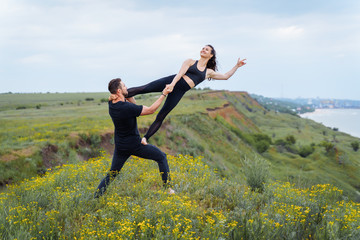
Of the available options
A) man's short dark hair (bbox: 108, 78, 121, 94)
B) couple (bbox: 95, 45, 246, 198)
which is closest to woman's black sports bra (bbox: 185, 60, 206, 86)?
couple (bbox: 95, 45, 246, 198)

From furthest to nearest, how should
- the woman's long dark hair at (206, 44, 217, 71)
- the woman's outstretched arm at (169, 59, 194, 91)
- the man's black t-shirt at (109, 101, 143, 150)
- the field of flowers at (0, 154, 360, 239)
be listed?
the woman's long dark hair at (206, 44, 217, 71) < the woman's outstretched arm at (169, 59, 194, 91) < the man's black t-shirt at (109, 101, 143, 150) < the field of flowers at (0, 154, 360, 239)

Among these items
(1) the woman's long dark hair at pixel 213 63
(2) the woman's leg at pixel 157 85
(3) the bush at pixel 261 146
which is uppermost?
(1) the woman's long dark hair at pixel 213 63

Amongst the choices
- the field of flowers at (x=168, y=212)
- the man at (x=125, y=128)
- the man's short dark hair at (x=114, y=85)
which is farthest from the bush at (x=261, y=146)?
the man's short dark hair at (x=114, y=85)

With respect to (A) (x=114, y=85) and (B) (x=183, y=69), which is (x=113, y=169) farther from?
(B) (x=183, y=69)

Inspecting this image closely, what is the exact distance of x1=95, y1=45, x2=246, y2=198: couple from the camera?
17.1 feet

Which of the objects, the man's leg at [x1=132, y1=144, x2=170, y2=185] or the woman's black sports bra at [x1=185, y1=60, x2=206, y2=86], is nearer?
the man's leg at [x1=132, y1=144, x2=170, y2=185]

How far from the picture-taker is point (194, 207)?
5258mm

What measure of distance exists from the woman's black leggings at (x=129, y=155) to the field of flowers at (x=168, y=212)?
0.23 m

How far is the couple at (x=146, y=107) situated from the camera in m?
5.22

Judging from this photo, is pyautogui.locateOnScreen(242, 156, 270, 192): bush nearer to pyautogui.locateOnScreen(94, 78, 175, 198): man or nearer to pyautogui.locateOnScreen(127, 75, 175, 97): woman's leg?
pyautogui.locateOnScreen(94, 78, 175, 198): man

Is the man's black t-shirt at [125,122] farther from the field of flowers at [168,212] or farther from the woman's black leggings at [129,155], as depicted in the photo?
the field of flowers at [168,212]

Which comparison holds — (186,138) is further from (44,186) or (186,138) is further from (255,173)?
(44,186)

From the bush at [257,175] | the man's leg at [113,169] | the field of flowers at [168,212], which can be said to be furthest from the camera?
the bush at [257,175]

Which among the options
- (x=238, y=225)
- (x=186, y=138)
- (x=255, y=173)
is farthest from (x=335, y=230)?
(x=186, y=138)
